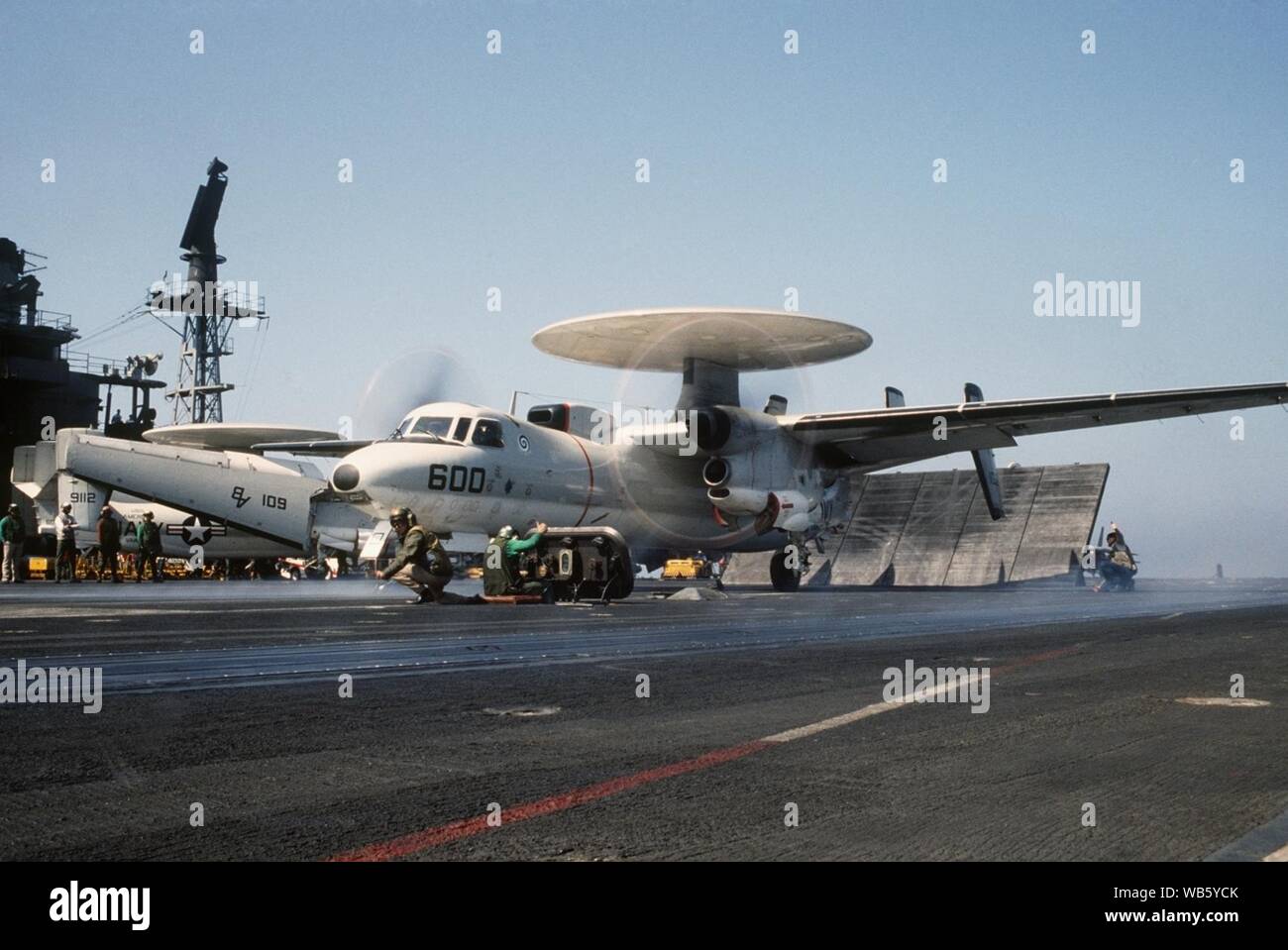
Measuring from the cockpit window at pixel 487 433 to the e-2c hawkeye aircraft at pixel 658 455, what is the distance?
0.14 feet

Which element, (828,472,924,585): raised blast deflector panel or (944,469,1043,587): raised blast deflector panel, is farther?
(828,472,924,585): raised blast deflector panel

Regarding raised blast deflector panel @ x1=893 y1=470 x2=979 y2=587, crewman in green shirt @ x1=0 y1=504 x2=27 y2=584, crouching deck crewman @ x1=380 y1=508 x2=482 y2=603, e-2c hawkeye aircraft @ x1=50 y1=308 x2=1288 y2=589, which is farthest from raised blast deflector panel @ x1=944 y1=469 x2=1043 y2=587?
crewman in green shirt @ x1=0 y1=504 x2=27 y2=584

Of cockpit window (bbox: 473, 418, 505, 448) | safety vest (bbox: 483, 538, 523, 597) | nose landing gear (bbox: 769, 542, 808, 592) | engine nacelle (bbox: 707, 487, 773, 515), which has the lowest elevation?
nose landing gear (bbox: 769, 542, 808, 592)

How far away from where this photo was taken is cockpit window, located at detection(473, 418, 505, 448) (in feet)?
83.7

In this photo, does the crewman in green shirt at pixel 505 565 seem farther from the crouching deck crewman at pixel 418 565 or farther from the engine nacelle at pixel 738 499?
the engine nacelle at pixel 738 499

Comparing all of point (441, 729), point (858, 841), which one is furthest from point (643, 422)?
point (858, 841)

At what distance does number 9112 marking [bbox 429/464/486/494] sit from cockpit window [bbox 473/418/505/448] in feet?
2.58

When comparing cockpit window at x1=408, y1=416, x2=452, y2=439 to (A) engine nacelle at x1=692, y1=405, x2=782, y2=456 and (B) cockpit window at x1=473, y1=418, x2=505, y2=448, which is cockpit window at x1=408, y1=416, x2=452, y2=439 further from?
(A) engine nacelle at x1=692, y1=405, x2=782, y2=456

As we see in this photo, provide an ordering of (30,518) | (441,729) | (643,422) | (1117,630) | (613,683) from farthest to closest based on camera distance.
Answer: (30,518)
(643,422)
(1117,630)
(613,683)
(441,729)

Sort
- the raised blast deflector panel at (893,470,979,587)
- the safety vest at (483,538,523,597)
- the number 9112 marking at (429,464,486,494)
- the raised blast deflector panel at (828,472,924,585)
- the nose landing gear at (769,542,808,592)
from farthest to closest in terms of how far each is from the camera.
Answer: the raised blast deflector panel at (828,472,924,585)
the raised blast deflector panel at (893,470,979,587)
the nose landing gear at (769,542,808,592)
the number 9112 marking at (429,464,486,494)
the safety vest at (483,538,523,597)

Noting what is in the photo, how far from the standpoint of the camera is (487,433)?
25.7 m

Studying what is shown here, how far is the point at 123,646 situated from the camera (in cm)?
1052
